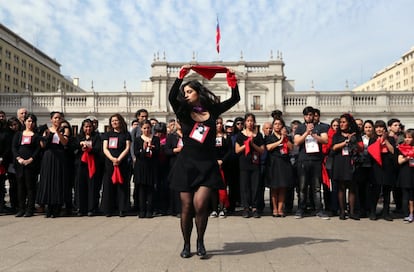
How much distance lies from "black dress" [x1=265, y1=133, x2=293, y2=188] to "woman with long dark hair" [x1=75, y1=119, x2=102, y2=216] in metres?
3.56

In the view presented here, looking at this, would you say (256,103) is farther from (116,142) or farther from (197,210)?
(197,210)

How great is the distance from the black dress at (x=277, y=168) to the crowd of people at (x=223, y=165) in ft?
0.07

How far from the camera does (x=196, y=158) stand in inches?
157

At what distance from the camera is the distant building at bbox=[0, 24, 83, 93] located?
59.6m

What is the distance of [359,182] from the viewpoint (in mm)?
7203

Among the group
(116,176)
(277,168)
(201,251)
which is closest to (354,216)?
(277,168)

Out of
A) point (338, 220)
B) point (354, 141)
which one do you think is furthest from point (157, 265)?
point (354, 141)

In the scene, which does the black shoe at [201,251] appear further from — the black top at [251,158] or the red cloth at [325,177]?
the red cloth at [325,177]

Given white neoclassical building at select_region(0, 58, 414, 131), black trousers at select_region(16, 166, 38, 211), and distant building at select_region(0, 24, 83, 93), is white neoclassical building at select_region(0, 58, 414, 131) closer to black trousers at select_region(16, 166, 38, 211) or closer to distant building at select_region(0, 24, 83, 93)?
distant building at select_region(0, 24, 83, 93)

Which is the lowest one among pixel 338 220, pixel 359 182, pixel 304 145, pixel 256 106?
pixel 338 220

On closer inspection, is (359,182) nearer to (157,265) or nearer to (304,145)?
(304,145)

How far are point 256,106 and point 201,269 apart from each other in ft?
135

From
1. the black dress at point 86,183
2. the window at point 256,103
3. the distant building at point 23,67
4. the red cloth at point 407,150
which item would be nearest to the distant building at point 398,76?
the window at point 256,103

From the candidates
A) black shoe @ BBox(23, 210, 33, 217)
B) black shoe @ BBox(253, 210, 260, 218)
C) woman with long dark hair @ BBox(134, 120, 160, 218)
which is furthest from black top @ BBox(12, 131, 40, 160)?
black shoe @ BBox(253, 210, 260, 218)
